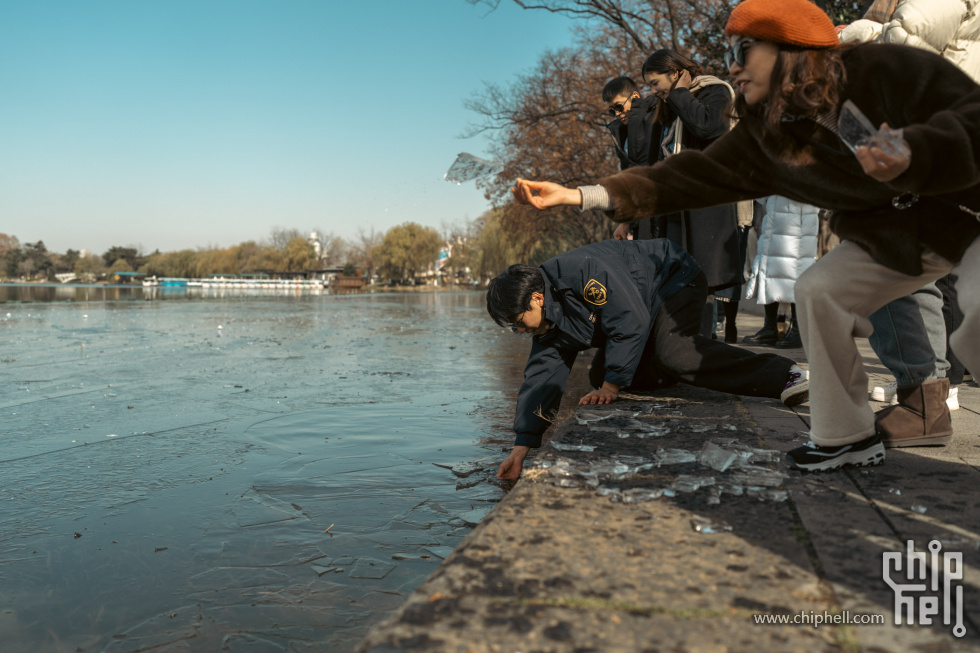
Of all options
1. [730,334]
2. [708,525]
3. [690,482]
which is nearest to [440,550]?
[690,482]

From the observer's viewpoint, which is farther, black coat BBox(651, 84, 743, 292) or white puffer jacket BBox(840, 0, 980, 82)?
black coat BBox(651, 84, 743, 292)

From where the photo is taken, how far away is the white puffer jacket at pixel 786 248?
23.5 feet

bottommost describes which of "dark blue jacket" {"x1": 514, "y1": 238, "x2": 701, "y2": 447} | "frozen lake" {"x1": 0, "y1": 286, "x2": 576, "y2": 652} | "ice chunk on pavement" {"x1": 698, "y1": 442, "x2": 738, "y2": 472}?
"frozen lake" {"x1": 0, "y1": 286, "x2": 576, "y2": 652}

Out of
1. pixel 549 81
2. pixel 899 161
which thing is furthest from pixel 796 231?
pixel 549 81

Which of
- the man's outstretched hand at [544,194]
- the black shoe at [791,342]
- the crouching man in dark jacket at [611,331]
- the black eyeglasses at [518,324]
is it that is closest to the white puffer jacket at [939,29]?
the crouching man in dark jacket at [611,331]

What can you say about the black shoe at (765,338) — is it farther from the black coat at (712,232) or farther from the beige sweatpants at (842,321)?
the beige sweatpants at (842,321)

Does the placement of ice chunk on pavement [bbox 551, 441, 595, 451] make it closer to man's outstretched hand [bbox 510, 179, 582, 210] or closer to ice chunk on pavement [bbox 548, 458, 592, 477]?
ice chunk on pavement [bbox 548, 458, 592, 477]

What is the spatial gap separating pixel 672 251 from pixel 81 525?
333 cm

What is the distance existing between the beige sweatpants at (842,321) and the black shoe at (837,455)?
3 centimetres

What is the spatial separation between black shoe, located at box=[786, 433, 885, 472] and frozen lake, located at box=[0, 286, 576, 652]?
4.21 ft

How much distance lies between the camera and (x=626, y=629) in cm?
142

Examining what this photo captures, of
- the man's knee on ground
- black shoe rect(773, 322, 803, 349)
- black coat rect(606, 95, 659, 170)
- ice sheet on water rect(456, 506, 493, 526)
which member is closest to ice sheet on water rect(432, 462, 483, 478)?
ice sheet on water rect(456, 506, 493, 526)

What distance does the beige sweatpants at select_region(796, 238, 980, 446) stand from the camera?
240 centimetres

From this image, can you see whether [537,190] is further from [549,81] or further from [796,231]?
[549,81]
